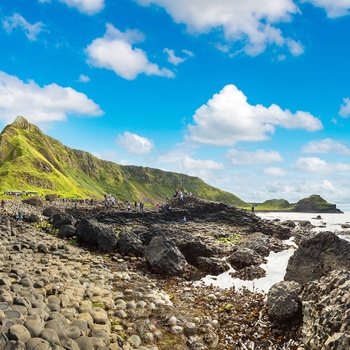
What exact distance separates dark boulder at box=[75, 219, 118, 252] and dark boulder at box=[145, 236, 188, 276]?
237 inches

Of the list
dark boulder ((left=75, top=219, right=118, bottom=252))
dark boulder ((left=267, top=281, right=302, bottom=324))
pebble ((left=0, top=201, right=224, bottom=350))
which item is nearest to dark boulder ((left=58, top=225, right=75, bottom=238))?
dark boulder ((left=75, top=219, right=118, bottom=252))

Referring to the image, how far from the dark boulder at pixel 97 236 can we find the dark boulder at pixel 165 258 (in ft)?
19.8

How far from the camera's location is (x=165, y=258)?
22750 mm

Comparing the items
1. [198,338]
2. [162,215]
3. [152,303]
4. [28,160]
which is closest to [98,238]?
[152,303]

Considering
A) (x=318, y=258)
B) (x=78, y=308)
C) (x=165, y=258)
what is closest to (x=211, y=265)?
(x=165, y=258)

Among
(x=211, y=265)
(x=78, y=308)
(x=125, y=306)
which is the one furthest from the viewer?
(x=211, y=265)

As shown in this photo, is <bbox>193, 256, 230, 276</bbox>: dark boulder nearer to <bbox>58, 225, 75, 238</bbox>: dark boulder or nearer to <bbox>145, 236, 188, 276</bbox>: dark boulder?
<bbox>145, 236, 188, 276</bbox>: dark boulder

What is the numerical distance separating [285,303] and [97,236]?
20583mm

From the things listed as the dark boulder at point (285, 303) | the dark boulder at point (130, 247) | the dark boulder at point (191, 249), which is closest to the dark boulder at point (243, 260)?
the dark boulder at point (191, 249)

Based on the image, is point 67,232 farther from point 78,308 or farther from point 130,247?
point 78,308

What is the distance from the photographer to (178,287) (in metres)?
19.9

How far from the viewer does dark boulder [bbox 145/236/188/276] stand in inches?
880

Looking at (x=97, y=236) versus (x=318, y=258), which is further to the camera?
(x=97, y=236)

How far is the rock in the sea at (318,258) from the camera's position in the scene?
56.9 ft
